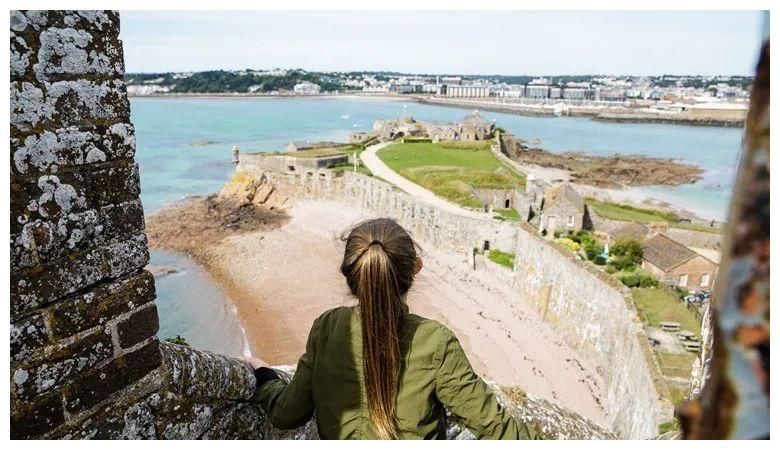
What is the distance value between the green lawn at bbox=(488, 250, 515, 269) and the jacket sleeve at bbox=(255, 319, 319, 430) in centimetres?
1952

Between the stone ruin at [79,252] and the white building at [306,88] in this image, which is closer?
the stone ruin at [79,252]

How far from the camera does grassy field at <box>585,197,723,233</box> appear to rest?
25747mm

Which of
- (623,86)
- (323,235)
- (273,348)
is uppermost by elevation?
(623,86)

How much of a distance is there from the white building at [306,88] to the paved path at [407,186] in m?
120

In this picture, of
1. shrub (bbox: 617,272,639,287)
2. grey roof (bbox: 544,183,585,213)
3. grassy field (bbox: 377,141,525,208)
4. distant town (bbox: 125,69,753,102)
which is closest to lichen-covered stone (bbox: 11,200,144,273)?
shrub (bbox: 617,272,639,287)

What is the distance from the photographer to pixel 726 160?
65.4 metres

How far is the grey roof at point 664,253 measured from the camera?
16975 mm

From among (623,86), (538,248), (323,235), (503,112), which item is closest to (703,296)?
(538,248)

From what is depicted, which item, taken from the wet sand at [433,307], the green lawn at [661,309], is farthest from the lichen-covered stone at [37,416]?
the green lawn at [661,309]

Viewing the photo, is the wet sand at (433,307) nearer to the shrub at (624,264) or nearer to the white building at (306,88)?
the shrub at (624,264)

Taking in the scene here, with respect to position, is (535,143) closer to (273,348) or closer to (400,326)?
(273,348)

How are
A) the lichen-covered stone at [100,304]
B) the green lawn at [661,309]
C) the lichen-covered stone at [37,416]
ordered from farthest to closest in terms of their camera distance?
the green lawn at [661,309], the lichen-covered stone at [100,304], the lichen-covered stone at [37,416]

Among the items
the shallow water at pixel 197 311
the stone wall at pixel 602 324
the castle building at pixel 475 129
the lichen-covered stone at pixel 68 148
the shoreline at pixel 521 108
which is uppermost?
the shoreline at pixel 521 108

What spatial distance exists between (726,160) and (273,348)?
6584 cm
